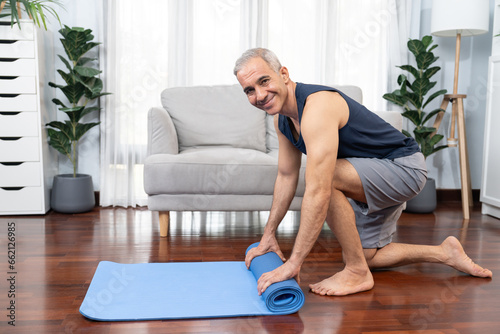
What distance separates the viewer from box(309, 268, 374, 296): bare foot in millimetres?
1771

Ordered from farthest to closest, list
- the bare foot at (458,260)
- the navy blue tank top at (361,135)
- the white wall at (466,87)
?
1. the white wall at (466,87)
2. the bare foot at (458,260)
3. the navy blue tank top at (361,135)

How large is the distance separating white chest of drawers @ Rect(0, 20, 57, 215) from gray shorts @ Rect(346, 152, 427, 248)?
211cm

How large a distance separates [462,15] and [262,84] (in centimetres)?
219

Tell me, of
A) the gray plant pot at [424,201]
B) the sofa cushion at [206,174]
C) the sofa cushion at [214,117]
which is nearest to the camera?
the sofa cushion at [206,174]

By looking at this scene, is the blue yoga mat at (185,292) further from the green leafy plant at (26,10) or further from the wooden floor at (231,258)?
the green leafy plant at (26,10)

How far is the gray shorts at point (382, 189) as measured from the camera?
1771 millimetres

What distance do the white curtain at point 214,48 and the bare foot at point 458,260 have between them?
184cm

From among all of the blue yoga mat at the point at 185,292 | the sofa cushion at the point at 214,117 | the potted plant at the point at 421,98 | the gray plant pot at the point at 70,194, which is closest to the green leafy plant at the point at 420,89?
the potted plant at the point at 421,98

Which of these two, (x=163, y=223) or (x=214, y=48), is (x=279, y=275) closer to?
(x=163, y=223)

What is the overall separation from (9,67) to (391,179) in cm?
241

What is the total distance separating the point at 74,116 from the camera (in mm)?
3154

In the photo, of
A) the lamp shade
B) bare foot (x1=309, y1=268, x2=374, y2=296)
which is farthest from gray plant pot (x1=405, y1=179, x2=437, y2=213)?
bare foot (x1=309, y1=268, x2=374, y2=296)

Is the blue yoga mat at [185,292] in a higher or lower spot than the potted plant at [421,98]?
lower

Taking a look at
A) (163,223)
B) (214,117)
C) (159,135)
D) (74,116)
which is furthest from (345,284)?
(74,116)
